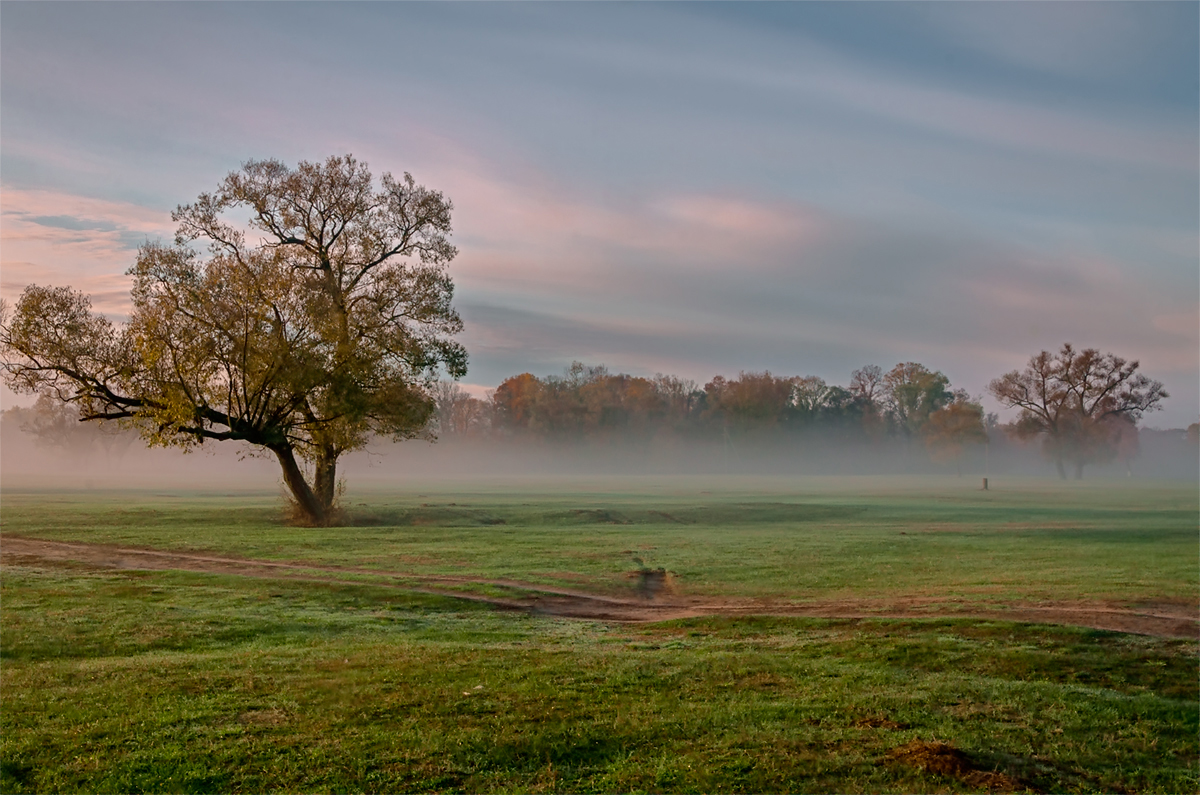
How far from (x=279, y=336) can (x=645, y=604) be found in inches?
868

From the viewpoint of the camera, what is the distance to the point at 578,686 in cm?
1146

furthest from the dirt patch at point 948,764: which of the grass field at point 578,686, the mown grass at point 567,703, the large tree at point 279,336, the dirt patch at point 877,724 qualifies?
the large tree at point 279,336

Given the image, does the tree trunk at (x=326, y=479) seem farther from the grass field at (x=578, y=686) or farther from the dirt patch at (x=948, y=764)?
the dirt patch at (x=948, y=764)

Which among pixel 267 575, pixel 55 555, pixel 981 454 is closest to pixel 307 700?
pixel 267 575

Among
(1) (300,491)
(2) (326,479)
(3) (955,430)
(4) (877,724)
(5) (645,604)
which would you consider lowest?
(5) (645,604)

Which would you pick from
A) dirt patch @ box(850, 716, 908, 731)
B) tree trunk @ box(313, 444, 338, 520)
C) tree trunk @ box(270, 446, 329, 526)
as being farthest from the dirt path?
tree trunk @ box(313, 444, 338, 520)

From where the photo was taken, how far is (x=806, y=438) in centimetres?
14438

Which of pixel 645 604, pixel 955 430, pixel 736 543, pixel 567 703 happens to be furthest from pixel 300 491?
pixel 955 430

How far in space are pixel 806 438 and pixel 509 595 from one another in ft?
424

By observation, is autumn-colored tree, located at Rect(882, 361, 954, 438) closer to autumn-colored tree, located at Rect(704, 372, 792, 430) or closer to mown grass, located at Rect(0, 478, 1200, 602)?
autumn-colored tree, located at Rect(704, 372, 792, 430)

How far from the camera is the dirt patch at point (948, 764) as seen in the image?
852 centimetres

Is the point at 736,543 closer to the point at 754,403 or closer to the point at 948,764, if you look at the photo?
the point at 948,764

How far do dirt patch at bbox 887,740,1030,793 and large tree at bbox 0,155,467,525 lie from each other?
30.0 meters

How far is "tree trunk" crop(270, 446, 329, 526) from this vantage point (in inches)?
1470
